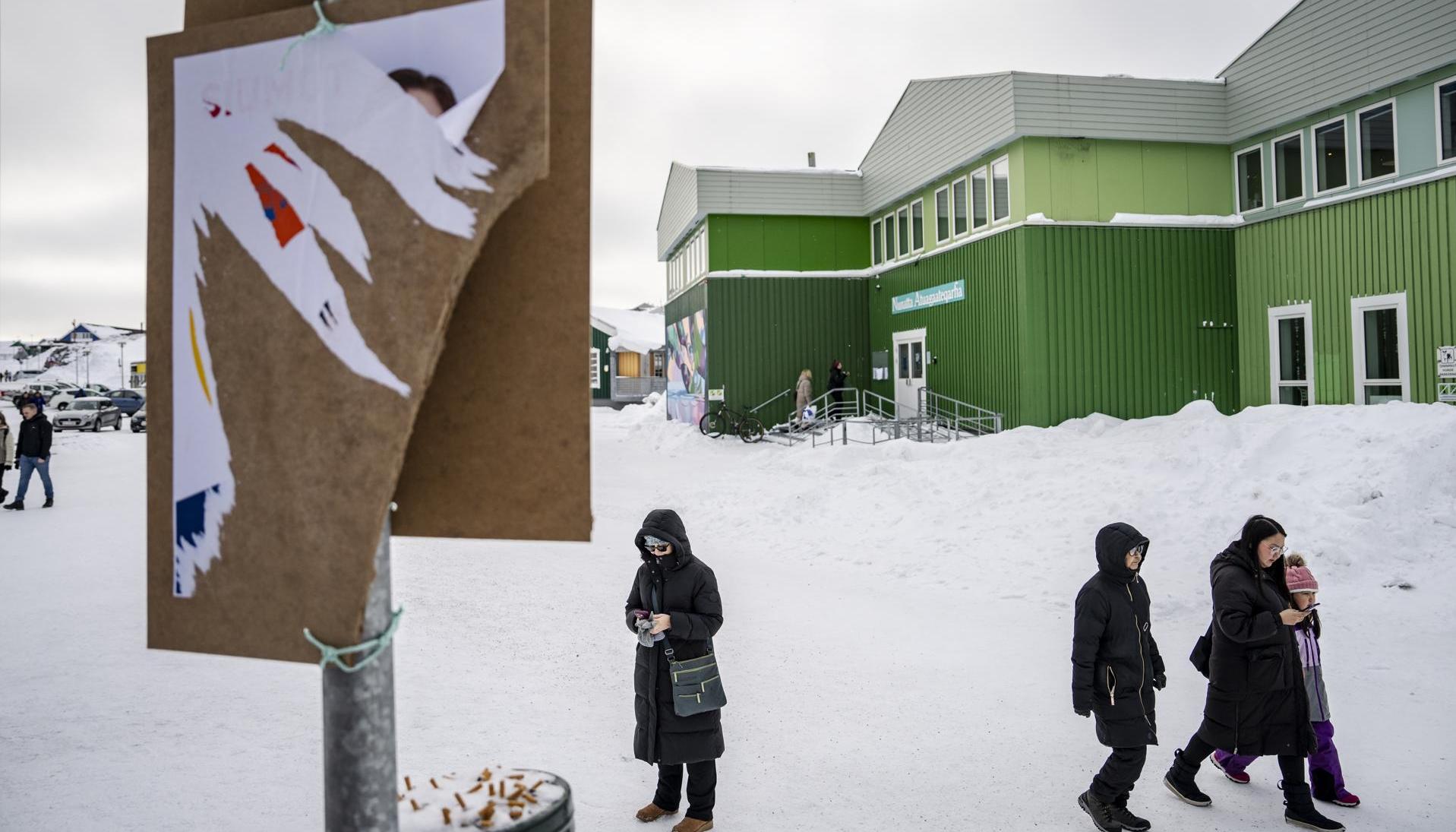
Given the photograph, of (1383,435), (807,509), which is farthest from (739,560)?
(1383,435)

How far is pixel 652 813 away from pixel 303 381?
3665 millimetres

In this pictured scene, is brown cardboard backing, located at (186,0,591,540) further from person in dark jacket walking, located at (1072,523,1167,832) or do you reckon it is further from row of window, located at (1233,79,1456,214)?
row of window, located at (1233,79,1456,214)

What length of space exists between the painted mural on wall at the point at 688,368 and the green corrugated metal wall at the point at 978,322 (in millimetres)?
5284

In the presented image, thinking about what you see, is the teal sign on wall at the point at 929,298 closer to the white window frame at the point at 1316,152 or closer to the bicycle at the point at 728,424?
the bicycle at the point at 728,424

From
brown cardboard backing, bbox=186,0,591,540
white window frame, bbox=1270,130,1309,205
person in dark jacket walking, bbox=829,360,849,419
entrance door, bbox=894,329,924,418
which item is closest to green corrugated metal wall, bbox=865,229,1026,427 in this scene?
entrance door, bbox=894,329,924,418

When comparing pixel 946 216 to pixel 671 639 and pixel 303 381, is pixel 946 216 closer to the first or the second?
pixel 671 639

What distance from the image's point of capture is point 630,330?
172 feet

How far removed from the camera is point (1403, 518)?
30.9 feet

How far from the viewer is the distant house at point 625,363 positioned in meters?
49.2

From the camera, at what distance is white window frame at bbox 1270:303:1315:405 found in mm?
16391

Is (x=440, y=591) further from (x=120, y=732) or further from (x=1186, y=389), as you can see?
(x=1186, y=389)

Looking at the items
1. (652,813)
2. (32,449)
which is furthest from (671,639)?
(32,449)

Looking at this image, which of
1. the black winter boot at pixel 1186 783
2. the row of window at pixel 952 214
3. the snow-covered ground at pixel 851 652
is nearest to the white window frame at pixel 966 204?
the row of window at pixel 952 214

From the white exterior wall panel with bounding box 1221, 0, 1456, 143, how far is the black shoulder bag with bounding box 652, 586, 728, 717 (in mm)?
15222
